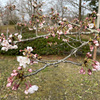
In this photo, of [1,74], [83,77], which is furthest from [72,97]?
[1,74]

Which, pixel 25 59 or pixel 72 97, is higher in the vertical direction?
pixel 25 59

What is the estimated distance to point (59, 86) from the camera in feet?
9.75

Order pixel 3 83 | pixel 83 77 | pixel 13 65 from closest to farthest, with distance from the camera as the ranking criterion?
pixel 3 83, pixel 83 77, pixel 13 65

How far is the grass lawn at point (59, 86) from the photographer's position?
2547mm

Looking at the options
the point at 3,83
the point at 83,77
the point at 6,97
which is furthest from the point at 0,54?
the point at 83,77

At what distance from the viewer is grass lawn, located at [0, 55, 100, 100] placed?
8.36 ft

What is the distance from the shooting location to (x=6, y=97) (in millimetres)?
2510

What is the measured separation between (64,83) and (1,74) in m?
2.18

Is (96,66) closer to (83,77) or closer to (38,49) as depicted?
(83,77)

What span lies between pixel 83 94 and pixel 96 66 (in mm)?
1885

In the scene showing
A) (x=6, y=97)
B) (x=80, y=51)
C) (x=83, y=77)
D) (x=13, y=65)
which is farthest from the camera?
(x=80, y=51)

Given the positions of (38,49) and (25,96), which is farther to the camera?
(38,49)

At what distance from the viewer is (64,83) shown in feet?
10.2

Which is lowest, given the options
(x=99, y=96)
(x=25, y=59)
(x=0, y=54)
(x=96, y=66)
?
(x=99, y=96)
